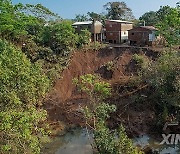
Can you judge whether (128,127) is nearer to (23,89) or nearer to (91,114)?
(91,114)

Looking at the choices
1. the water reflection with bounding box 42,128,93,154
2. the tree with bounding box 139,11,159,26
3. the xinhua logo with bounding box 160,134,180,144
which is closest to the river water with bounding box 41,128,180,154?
the water reflection with bounding box 42,128,93,154

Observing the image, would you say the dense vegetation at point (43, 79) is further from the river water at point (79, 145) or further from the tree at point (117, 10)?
the tree at point (117, 10)

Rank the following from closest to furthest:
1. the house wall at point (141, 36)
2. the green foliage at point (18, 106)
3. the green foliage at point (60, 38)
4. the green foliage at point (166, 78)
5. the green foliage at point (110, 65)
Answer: the green foliage at point (18, 106) → the green foliage at point (166, 78) → the green foliage at point (110, 65) → the green foliage at point (60, 38) → the house wall at point (141, 36)

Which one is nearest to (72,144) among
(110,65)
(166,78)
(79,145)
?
(79,145)

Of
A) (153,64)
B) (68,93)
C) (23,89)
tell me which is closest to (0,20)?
(68,93)

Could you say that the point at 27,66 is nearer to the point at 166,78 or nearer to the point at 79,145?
the point at 79,145

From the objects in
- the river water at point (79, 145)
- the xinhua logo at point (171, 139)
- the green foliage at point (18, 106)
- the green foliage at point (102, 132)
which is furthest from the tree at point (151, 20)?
the green foliage at point (18, 106)
